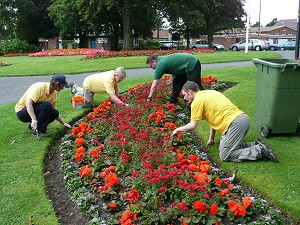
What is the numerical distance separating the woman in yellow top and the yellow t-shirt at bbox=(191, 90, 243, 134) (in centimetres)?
260

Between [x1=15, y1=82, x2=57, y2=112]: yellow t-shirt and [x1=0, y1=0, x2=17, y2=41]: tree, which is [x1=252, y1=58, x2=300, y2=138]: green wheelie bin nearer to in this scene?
[x1=15, y1=82, x2=57, y2=112]: yellow t-shirt

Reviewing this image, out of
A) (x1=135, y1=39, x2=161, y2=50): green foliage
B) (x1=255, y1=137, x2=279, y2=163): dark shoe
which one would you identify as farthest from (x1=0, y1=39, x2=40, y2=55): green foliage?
(x1=255, y1=137, x2=279, y2=163): dark shoe

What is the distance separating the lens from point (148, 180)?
4.19 metres

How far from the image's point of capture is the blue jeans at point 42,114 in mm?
6672

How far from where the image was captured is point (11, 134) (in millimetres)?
7137

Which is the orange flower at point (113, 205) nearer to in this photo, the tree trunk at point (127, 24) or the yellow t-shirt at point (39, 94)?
the yellow t-shirt at point (39, 94)

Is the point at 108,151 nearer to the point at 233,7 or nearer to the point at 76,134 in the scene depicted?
the point at 76,134

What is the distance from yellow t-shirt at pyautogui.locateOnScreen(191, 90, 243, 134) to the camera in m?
5.27

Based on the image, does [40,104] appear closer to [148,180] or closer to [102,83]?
[102,83]

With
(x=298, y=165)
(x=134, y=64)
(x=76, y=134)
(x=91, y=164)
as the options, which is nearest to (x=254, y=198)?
(x=298, y=165)

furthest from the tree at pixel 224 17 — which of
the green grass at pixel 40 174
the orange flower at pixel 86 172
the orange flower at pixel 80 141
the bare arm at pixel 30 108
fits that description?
the orange flower at pixel 86 172

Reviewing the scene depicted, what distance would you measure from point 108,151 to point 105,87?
8.63 ft

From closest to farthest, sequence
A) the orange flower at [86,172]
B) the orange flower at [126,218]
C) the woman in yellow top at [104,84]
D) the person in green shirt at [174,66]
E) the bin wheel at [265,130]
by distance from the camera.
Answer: the orange flower at [126,218], the orange flower at [86,172], the bin wheel at [265,130], the person in green shirt at [174,66], the woman in yellow top at [104,84]

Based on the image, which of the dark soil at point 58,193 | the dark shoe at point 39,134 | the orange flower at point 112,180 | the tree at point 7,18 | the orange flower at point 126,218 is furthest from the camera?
the tree at point 7,18
